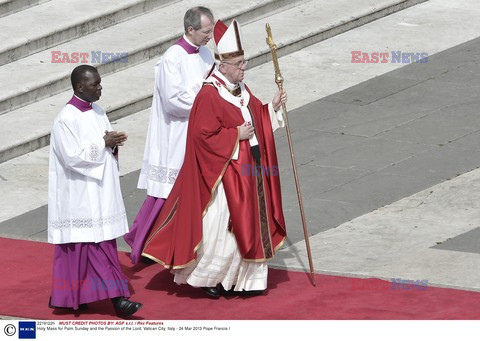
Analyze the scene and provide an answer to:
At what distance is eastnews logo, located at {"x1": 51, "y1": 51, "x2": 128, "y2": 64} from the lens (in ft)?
52.5

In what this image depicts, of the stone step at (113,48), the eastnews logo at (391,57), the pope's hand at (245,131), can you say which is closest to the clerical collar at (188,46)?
the pope's hand at (245,131)

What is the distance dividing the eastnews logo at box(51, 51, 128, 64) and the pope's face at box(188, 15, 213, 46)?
4.77 metres

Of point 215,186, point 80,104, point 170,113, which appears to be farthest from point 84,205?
point 170,113

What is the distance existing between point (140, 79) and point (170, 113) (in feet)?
14.9

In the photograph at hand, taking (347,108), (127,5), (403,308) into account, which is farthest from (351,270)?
(127,5)

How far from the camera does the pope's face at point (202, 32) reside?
1123 cm

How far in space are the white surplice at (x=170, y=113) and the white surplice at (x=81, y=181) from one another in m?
1.10

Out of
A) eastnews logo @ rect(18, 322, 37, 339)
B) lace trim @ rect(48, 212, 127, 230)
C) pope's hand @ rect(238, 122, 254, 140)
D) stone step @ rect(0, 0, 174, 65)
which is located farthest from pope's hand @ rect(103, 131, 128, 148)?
stone step @ rect(0, 0, 174, 65)

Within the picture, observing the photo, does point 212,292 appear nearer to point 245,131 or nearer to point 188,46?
point 245,131

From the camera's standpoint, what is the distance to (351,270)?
35.7 ft

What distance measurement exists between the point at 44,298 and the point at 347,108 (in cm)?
550

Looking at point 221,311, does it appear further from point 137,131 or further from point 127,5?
point 127,5

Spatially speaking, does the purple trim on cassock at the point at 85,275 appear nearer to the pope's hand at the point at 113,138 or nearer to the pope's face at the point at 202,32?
the pope's hand at the point at 113,138

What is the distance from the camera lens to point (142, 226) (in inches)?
448
